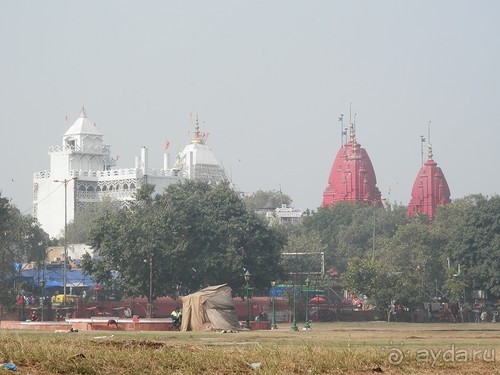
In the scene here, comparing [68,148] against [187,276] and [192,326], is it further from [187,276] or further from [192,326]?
[192,326]

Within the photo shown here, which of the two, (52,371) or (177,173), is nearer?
(52,371)

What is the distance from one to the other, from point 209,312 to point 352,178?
367ft

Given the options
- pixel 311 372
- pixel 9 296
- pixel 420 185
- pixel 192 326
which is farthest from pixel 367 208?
pixel 311 372

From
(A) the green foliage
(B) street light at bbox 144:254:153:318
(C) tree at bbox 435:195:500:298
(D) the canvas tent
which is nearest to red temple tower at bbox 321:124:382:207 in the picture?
(C) tree at bbox 435:195:500:298

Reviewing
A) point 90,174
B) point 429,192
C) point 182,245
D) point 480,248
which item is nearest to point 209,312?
point 182,245

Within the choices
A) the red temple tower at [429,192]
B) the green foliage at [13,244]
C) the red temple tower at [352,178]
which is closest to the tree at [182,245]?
the green foliage at [13,244]

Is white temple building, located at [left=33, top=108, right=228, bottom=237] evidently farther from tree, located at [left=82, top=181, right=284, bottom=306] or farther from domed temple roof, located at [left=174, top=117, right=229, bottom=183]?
tree, located at [left=82, top=181, right=284, bottom=306]

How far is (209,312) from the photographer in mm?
43062

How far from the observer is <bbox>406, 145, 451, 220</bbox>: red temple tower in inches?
5610

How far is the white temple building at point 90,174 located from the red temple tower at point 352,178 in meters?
17.6

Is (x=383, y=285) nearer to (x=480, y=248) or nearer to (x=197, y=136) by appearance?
(x=480, y=248)

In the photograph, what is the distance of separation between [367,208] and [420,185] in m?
17.3

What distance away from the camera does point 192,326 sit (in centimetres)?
4322

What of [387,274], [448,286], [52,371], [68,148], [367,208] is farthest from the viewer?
[68,148]
